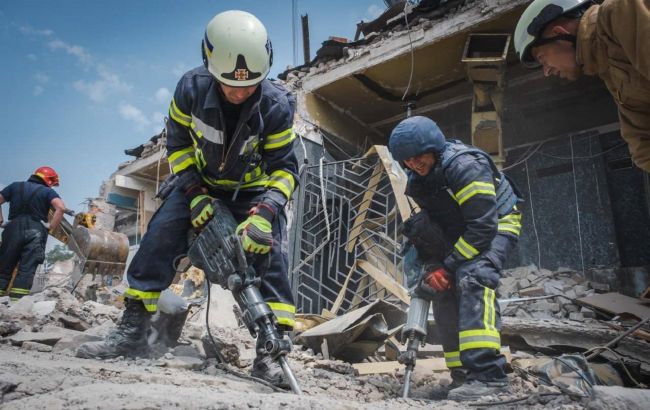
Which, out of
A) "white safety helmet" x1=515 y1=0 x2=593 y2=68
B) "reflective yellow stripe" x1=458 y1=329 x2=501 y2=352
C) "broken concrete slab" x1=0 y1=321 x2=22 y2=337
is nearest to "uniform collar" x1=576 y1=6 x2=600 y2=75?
"white safety helmet" x1=515 y1=0 x2=593 y2=68

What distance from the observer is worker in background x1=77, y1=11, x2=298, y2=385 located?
96.3 inches

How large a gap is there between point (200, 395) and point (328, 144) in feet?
19.4

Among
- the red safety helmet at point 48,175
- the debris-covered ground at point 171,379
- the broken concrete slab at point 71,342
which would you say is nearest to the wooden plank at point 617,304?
the debris-covered ground at point 171,379

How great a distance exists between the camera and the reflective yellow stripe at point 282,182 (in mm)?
2719

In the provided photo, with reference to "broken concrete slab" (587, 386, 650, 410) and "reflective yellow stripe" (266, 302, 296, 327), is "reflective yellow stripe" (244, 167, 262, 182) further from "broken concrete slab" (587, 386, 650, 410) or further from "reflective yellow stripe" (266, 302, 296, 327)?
"broken concrete slab" (587, 386, 650, 410)

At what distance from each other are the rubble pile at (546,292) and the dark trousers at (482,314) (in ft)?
6.30

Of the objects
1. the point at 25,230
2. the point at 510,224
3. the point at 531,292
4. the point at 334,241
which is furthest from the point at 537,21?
the point at 25,230

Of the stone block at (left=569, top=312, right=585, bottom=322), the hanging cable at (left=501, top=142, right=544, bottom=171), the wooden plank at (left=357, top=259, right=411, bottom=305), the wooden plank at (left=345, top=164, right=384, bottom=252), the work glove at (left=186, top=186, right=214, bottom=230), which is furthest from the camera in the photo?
the hanging cable at (left=501, top=142, right=544, bottom=171)

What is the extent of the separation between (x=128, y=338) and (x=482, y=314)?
77.9 inches

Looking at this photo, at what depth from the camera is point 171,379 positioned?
1.96 meters

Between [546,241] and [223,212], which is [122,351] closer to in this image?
[223,212]

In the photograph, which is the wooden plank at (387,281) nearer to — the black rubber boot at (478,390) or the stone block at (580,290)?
the stone block at (580,290)

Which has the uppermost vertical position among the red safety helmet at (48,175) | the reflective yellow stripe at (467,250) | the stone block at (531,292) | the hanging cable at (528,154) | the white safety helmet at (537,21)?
the hanging cable at (528,154)

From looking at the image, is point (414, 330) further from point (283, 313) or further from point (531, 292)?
point (531, 292)
